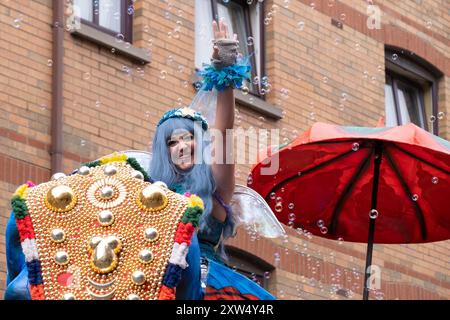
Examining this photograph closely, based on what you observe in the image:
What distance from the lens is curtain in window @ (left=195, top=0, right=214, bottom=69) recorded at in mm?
13234

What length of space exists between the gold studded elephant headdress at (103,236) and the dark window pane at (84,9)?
6.65 m

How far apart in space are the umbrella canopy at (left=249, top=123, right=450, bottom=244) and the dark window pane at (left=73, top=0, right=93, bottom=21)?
10.3ft

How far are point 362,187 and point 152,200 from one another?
4331 mm

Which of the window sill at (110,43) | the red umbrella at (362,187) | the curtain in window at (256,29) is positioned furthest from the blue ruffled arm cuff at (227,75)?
the curtain in window at (256,29)

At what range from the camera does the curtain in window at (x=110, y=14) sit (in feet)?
40.6

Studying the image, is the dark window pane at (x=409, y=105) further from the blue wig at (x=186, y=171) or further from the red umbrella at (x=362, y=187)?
the blue wig at (x=186, y=171)

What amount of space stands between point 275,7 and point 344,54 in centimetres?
115

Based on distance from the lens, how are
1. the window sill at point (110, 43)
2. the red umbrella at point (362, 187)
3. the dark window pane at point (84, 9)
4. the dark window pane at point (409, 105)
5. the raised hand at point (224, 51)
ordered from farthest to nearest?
the dark window pane at point (409, 105) → the dark window pane at point (84, 9) → the window sill at point (110, 43) → the red umbrella at point (362, 187) → the raised hand at point (224, 51)

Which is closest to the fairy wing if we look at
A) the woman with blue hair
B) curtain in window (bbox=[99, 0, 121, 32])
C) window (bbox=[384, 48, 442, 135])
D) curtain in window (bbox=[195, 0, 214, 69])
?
the woman with blue hair

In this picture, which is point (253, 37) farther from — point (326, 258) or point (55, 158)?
point (55, 158)

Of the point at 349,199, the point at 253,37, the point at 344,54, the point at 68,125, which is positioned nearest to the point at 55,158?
the point at 68,125

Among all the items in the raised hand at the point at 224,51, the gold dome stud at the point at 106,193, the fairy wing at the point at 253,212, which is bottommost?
the gold dome stud at the point at 106,193

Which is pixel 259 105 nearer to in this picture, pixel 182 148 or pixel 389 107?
pixel 389 107

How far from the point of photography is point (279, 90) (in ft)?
45.6
